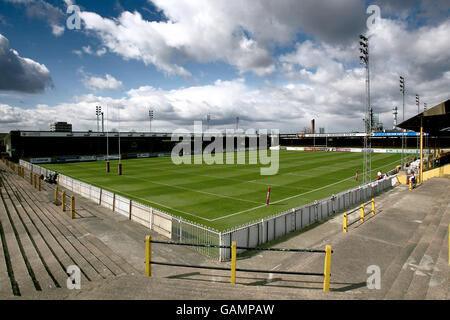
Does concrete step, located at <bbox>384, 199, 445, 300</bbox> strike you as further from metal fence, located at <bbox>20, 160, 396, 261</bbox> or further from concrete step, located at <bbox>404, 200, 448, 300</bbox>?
metal fence, located at <bbox>20, 160, 396, 261</bbox>

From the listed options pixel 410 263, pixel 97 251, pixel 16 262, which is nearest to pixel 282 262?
pixel 410 263

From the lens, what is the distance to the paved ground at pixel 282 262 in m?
6.53

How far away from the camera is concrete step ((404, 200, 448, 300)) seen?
22.4 ft

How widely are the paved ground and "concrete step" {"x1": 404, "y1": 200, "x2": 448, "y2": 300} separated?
2 cm

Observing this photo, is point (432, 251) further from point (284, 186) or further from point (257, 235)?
point (284, 186)

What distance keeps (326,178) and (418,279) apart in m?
26.9

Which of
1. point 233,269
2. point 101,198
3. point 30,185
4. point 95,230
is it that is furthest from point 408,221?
point 30,185

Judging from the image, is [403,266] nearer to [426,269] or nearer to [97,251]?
[426,269]

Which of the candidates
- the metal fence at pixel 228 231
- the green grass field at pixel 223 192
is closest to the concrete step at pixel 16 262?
the metal fence at pixel 228 231

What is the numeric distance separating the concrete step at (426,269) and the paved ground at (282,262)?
0.08ft

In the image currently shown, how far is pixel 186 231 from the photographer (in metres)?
11.6

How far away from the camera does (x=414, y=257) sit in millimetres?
9172

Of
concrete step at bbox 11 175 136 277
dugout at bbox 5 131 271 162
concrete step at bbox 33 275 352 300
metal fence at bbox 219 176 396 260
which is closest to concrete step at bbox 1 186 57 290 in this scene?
concrete step at bbox 33 275 352 300

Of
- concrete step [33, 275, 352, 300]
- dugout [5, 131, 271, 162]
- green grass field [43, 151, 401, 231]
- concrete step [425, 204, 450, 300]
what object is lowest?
green grass field [43, 151, 401, 231]
